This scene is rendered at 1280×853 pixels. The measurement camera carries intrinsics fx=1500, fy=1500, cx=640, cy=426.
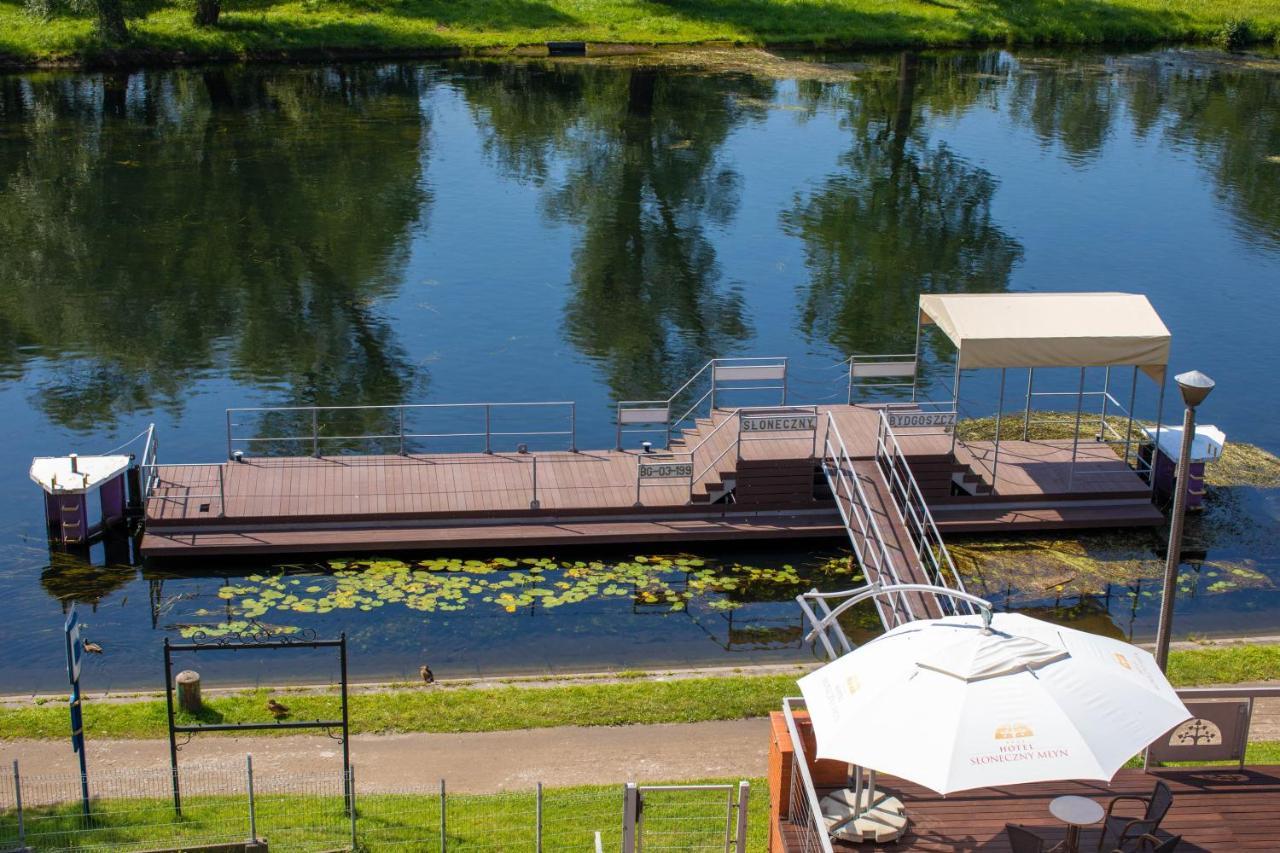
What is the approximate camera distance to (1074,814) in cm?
1404


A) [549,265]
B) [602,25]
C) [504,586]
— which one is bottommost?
[504,586]

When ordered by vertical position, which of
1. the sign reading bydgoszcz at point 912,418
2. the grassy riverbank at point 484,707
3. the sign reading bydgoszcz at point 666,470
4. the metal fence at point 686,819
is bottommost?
the grassy riverbank at point 484,707

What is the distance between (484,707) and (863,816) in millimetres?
7792

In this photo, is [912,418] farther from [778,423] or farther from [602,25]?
[602,25]

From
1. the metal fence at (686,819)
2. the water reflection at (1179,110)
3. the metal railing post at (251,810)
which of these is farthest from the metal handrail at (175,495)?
the water reflection at (1179,110)

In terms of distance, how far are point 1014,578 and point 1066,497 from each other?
112 inches

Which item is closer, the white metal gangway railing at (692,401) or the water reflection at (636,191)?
the white metal gangway railing at (692,401)

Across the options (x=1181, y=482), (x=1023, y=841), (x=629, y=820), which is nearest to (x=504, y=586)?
(x=629, y=820)

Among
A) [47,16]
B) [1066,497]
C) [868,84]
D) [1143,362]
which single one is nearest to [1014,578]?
[1066,497]

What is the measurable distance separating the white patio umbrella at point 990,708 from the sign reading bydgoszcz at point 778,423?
14102mm

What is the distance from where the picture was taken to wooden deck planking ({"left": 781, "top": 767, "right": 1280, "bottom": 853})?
1510cm

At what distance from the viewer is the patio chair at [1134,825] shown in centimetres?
1459

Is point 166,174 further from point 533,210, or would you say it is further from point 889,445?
point 889,445

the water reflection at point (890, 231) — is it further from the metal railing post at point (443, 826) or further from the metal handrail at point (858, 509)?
the metal railing post at point (443, 826)
